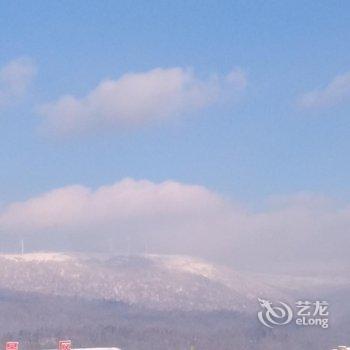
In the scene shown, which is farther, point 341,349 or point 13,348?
point 341,349

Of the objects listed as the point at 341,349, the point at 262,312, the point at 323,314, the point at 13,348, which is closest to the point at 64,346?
the point at 13,348

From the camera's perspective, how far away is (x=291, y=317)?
17175 cm

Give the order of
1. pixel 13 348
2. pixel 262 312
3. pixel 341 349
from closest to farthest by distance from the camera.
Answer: pixel 13 348
pixel 341 349
pixel 262 312

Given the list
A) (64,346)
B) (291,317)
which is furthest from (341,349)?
(291,317)

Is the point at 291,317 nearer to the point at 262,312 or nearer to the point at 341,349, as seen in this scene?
the point at 262,312

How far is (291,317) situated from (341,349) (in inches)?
1874

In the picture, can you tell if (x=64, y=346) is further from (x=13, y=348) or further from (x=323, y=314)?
(x=323, y=314)

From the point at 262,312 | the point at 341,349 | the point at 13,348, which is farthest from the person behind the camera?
the point at 262,312

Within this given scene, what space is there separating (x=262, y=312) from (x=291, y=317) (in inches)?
228

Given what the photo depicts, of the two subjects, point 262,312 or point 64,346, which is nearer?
point 64,346

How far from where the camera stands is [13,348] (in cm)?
10819

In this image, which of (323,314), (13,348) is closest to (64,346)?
(13,348)

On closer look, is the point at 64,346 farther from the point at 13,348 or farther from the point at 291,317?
the point at 291,317

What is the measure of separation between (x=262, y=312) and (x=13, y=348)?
6954 centimetres
